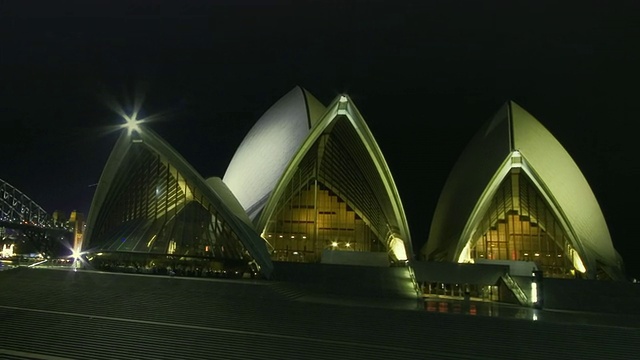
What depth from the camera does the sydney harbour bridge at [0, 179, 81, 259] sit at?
60438mm

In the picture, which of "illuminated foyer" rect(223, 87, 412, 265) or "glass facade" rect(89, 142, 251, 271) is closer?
"glass facade" rect(89, 142, 251, 271)

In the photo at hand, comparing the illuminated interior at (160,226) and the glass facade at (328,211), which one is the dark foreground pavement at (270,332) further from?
the glass facade at (328,211)

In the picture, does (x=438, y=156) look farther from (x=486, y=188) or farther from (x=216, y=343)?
(x=216, y=343)

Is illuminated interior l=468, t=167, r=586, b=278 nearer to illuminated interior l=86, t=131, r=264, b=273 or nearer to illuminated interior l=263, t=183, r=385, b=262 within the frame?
illuminated interior l=263, t=183, r=385, b=262

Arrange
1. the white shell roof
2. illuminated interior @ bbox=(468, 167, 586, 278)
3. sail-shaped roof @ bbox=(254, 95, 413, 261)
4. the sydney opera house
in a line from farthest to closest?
illuminated interior @ bbox=(468, 167, 586, 278)
the white shell roof
sail-shaped roof @ bbox=(254, 95, 413, 261)
the sydney opera house

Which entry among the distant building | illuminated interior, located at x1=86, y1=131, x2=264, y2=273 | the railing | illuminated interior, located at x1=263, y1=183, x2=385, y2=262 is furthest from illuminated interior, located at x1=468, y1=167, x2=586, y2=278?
illuminated interior, located at x1=86, y1=131, x2=264, y2=273

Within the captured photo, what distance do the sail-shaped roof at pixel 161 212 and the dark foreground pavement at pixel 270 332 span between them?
656 centimetres

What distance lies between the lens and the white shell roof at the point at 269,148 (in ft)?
82.6

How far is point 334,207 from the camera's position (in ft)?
101

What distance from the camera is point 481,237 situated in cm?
2769

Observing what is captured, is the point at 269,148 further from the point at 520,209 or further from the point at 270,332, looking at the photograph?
the point at 270,332

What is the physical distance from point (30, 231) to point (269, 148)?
1850 inches

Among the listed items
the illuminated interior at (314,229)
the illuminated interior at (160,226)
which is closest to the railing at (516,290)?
the illuminated interior at (160,226)

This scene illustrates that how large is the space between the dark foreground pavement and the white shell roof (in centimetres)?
1172
